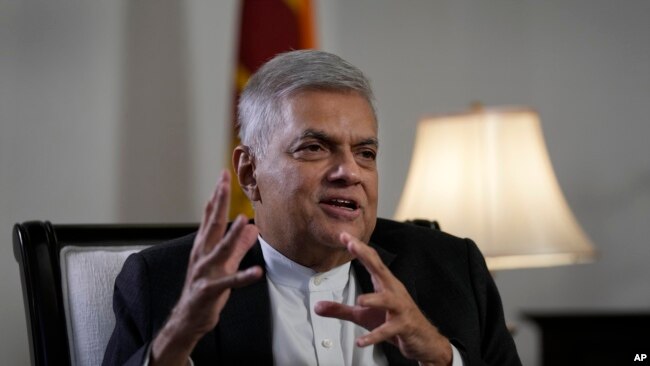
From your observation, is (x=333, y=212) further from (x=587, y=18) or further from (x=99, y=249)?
(x=587, y=18)

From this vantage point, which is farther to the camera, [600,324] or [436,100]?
[436,100]

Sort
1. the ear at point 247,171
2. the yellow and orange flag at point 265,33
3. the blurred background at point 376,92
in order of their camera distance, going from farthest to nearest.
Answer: the yellow and orange flag at point 265,33 < the blurred background at point 376,92 < the ear at point 247,171

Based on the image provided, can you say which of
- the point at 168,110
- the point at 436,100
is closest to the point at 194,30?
the point at 168,110

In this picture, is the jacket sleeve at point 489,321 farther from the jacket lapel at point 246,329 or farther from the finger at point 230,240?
the finger at point 230,240

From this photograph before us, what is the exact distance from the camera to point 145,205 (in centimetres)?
330

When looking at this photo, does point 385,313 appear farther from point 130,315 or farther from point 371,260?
point 130,315

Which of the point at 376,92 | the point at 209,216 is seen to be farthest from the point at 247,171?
the point at 376,92

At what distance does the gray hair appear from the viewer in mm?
1806

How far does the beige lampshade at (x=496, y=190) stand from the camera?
2.57 m

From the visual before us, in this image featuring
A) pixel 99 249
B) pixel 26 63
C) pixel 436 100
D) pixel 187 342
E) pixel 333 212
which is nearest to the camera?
pixel 187 342

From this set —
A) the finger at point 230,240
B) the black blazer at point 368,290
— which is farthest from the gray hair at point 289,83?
the finger at point 230,240

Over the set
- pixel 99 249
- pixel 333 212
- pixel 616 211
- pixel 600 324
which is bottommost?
pixel 600 324

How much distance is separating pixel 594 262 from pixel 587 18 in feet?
3.33

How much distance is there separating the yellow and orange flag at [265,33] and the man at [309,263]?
145 cm
